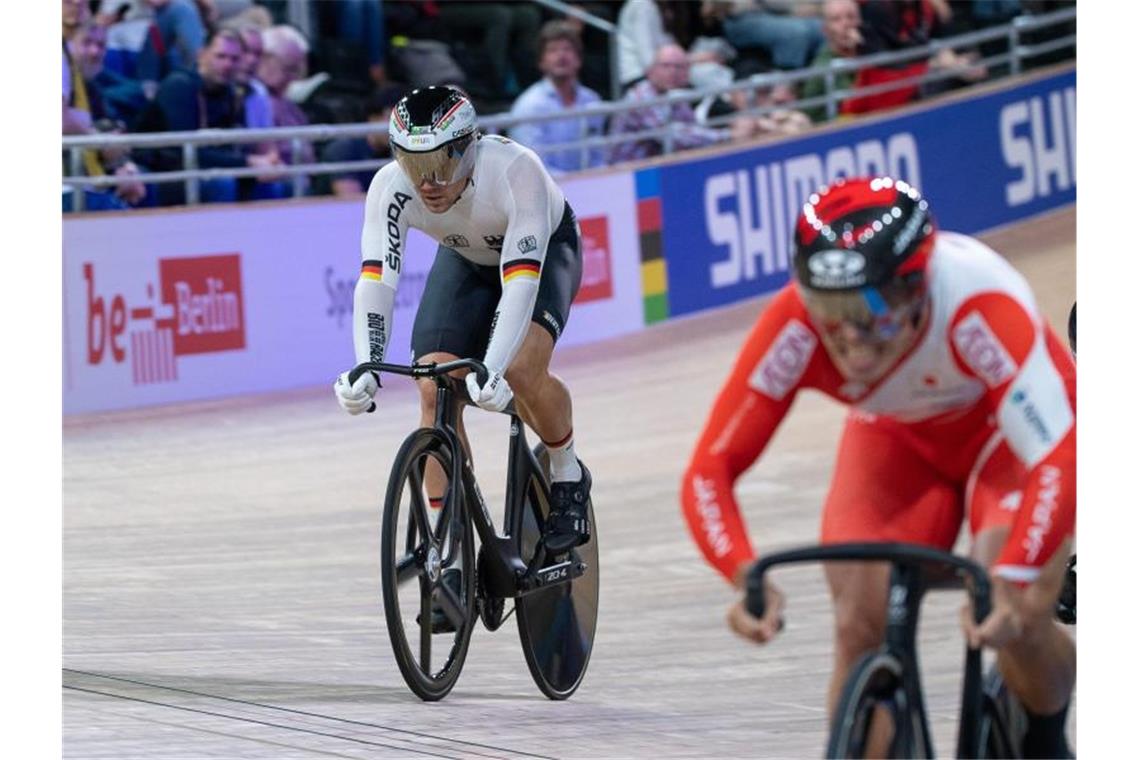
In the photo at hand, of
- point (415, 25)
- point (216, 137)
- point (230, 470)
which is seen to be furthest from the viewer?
point (415, 25)

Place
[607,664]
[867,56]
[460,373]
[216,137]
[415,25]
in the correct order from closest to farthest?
[460,373]
[607,664]
[216,137]
[415,25]
[867,56]

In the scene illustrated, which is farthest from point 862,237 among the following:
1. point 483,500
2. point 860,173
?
point 860,173

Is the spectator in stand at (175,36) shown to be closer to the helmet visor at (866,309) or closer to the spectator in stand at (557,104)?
the spectator in stand at (557,104)

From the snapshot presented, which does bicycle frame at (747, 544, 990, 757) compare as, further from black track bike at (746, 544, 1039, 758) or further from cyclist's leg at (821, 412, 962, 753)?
cyclist's leg at (821, 412, 962, 753)

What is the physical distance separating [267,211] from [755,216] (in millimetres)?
3109

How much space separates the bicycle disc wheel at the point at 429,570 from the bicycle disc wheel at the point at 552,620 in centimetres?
24

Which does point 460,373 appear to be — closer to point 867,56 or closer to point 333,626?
point 333,626

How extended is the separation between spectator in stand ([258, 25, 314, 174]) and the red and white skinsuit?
681 centimetres

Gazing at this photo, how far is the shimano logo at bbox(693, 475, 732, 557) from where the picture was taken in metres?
3.32

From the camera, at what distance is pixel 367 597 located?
6832 millimetres

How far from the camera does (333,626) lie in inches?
249

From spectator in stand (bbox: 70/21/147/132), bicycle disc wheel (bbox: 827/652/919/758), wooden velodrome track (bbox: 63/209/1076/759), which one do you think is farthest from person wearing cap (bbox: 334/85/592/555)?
spectator in stand (bbox: 70/21/147/132)

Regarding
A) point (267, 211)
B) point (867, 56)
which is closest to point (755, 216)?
point (867, 56)

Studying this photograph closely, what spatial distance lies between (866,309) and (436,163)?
204 cm
